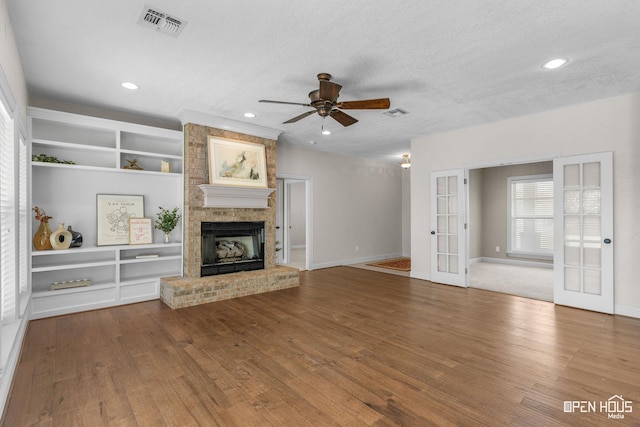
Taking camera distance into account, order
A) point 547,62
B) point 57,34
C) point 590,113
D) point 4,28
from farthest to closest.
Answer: point 590,113
point 547,62
point 57,34
point 4,28

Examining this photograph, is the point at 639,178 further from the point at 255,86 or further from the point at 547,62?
the point at 255,86

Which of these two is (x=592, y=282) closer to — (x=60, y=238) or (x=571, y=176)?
(x=571, y=176)

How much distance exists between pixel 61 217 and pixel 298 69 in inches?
137

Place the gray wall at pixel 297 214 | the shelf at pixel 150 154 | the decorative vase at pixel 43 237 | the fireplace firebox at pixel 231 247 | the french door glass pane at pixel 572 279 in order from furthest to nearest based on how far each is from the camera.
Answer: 1. the gray wall at pixel 297 214
2. the fireplace firebox at pixel 231 247
3. the shelf at pixel 150 154
4. the french door glass pane at pixel 572 279
5. the decorative vase at pixel 43 237

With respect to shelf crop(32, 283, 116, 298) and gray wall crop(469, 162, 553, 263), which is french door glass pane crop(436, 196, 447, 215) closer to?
gray wall crop(469, 162, 553, 263)

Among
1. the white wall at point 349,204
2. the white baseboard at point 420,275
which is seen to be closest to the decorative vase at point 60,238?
the white wall at point 349,204

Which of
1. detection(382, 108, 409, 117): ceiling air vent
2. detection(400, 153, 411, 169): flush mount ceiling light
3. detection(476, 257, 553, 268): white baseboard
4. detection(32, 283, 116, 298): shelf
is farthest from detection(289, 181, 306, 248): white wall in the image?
detection(32, 283, 116, 298): shelf

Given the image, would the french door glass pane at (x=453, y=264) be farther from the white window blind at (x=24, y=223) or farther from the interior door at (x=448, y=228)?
the white window blind at (x=24, y=223)

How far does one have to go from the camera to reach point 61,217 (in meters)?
4.04

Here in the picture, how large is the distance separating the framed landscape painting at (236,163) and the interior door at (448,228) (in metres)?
3.01

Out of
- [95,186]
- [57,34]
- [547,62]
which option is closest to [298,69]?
[57,34]

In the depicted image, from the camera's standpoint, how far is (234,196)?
4.89 metres

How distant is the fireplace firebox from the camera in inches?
188

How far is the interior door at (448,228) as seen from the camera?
530 centimetres
